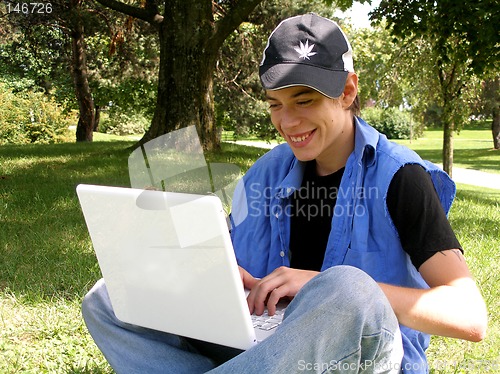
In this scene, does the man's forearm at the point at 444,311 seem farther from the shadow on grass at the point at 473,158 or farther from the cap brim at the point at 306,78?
Answer: the shadow on grass at the point at 473,158

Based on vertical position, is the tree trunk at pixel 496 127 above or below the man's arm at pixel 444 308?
below

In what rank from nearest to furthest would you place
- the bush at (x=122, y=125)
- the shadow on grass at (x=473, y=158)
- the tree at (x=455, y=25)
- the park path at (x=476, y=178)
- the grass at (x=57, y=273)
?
the grass at (x=57, y=273)
the tree at (x=455, y=25)
the park path at (x=476, y=178)
the shadow on grass at (x=473, y=158)
the bush at (x=122, y=125)

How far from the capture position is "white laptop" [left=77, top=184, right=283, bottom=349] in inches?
54.8

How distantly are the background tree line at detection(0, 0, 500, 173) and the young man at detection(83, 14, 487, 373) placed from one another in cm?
606

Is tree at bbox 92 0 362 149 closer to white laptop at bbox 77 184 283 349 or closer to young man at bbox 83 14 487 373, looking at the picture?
young man at bbox 83 14 487 373

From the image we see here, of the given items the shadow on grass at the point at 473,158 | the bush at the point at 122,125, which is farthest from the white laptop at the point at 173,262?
the bush at the point at 122,125

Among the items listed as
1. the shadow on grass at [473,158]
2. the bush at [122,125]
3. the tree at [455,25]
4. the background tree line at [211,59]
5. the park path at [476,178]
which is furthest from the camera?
the bush at [122,125]

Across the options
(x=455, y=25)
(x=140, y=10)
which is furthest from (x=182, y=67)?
(x=455, y=25)

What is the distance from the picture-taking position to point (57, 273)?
3703 mm

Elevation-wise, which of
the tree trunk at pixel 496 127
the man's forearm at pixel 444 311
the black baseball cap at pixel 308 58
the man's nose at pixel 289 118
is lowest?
the tree trunk at pixel 496 127

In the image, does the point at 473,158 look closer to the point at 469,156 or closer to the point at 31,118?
the point at 469,156

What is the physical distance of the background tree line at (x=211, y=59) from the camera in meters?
8.77

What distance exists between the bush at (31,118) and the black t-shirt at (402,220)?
67.4 feet

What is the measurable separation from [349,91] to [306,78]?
0.21m
